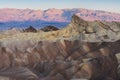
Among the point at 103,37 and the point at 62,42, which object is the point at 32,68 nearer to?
the point at 62,42

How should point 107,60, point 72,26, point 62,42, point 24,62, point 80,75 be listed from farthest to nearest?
point 72,26 → point 62,42 → point 24,62 → point 107,60 → point 80,75

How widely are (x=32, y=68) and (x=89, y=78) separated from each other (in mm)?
2736

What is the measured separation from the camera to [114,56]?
16344mm

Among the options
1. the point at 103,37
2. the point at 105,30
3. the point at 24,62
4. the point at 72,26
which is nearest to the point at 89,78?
the point at 24,62

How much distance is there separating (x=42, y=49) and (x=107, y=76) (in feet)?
13.0

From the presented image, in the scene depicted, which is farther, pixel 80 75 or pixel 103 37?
pixel 103 37

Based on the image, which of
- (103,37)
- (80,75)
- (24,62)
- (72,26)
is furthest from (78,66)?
(72,26)

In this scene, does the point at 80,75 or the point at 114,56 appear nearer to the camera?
the point at 80,75

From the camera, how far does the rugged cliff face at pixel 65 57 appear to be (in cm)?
1534

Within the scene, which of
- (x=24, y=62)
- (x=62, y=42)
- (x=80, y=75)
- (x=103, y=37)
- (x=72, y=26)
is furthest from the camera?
(x=72, y=26)

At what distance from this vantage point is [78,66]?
50.9 ft

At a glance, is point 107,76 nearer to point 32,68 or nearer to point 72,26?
point 32,68

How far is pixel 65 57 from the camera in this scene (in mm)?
17547

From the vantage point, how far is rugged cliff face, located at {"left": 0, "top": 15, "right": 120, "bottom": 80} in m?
15.3
